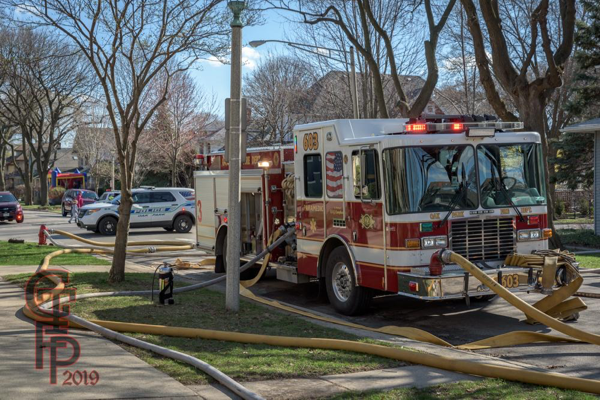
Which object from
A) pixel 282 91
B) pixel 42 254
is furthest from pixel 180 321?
pixel 282 91

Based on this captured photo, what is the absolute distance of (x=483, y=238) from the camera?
9.70m

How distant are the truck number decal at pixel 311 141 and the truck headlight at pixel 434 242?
264 cm

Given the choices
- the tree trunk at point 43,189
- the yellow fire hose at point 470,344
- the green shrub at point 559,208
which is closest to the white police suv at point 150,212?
the yellow fire hose at point 470,344

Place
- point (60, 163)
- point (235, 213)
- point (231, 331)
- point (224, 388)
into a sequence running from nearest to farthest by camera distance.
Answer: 1. point (224, 388)
2. point (231, 331)
3. point (235, 213)
4. point (60, 163)

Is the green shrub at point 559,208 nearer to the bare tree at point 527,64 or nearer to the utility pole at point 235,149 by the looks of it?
the bare tree at point 527,64

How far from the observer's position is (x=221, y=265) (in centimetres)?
1473

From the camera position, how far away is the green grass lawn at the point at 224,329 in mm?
6723

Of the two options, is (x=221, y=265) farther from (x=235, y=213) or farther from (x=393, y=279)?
(x=393, y=279)

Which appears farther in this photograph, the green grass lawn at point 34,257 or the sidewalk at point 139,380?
the green grass lawn at point 34,257

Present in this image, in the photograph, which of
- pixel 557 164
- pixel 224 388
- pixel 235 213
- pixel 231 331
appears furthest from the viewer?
pixel 557 164

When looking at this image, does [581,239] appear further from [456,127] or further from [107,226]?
[107,226]

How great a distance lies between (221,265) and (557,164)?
17.2m

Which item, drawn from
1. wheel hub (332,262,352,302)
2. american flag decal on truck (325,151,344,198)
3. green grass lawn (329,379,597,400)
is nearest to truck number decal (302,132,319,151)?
american flag decal on truck (325,151,344,198)

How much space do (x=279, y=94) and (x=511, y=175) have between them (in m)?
32.8
